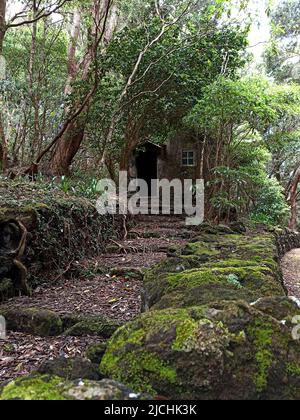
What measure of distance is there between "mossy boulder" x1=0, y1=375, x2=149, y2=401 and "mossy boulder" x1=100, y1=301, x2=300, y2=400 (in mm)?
186

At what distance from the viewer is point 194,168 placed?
51.1 ft

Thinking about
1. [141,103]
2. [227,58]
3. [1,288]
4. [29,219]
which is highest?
[227,58]

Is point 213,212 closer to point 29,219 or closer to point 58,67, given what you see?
point 29,219

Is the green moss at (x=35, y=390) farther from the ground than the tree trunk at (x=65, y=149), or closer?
closer

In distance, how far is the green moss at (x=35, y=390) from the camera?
1.43 meters

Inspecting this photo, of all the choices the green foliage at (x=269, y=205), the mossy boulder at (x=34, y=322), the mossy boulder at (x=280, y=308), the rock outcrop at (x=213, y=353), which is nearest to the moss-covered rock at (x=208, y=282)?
the mossy boulder at (x=280, y=308)

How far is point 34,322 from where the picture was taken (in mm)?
3598

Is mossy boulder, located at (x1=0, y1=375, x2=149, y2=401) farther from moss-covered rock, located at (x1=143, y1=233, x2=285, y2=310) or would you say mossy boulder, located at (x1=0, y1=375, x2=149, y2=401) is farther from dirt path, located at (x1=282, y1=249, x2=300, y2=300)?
dirt path, located at (x1=282, y1=249, x2=300, y2=300)

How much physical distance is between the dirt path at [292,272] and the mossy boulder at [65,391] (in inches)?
198

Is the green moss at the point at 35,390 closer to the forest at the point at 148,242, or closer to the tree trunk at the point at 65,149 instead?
the forest at the point at 148,242

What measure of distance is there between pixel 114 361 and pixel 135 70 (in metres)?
9.44

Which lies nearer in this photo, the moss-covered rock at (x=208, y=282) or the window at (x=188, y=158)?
the moss-covered rock at (x=208, y=282)

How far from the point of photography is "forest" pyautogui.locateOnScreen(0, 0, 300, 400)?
1627 mm
